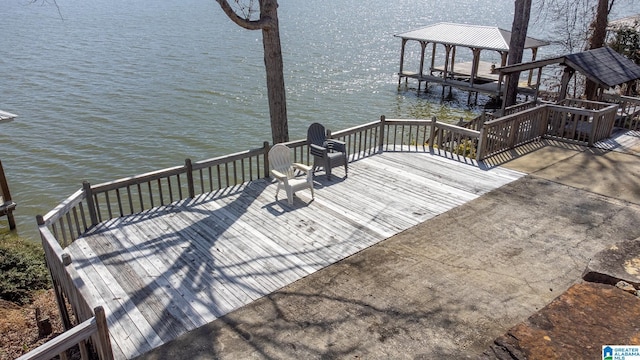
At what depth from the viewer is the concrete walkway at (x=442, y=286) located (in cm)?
445

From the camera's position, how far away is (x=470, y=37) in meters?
A: 22.7

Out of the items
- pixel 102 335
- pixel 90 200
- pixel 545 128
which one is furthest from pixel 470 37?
pixel 102 335

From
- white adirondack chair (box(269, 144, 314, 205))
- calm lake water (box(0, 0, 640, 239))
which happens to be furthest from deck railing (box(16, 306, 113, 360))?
calm lake water (box(0, 0, 640, 239))

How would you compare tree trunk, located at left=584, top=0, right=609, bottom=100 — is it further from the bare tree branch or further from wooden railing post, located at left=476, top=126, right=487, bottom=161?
the bare tree branch

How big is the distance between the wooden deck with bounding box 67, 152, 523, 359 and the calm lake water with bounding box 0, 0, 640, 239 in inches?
229

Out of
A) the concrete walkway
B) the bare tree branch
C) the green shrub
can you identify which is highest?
the bare tree branch

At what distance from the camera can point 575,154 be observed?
9891mm

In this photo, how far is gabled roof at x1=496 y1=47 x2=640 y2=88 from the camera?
11938 mm

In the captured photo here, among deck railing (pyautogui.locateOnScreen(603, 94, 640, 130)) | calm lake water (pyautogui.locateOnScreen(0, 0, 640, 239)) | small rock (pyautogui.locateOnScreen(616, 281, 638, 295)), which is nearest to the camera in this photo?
small rock (pyautogui.locateOnScreen(616, 281, 638, 295))

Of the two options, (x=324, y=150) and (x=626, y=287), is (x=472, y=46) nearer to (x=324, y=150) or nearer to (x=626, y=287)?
(x=324, y=150)

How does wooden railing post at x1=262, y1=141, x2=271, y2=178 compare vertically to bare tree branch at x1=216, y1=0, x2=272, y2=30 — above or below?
below

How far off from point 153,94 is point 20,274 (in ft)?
48.8

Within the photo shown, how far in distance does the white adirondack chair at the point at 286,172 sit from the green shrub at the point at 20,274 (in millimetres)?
3939

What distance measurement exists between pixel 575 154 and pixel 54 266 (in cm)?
955
